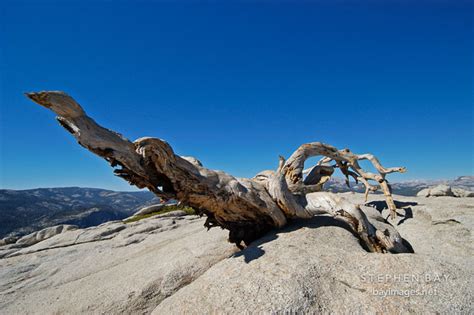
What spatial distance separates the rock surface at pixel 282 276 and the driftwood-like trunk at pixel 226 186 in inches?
36.9

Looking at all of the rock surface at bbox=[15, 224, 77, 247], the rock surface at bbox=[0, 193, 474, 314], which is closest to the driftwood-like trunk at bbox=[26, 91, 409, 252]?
the rock surface at bbox=[0, 193, 474, 314]

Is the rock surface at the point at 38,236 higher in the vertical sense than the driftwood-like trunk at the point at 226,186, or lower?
lower

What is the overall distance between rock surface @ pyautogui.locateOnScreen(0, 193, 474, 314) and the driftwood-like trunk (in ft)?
3.07

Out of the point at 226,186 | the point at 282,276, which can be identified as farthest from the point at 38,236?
the point at 282,276

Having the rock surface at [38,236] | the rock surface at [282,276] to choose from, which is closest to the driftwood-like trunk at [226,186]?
the rock surface at [282,276]

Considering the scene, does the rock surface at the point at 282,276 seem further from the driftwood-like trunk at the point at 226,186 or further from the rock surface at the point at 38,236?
the rock surface at the point at 38,236

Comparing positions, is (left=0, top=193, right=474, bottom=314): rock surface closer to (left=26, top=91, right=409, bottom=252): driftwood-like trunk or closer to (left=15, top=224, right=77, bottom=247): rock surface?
(left=26, top=91, right=409, bottom=252): driftwood-like trunk

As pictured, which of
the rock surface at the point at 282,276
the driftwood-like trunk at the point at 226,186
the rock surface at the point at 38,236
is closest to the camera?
the rock surface at the point at 282,276

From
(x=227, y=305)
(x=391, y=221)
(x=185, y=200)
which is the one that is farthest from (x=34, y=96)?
(x=391, y=221)

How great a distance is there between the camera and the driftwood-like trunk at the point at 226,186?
818 centimetres

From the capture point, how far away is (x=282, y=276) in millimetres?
7648

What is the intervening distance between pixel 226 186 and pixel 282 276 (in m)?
4.45

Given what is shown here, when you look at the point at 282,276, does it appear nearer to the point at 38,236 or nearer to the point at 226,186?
the point at 226,186

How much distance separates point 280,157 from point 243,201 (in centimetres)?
363
